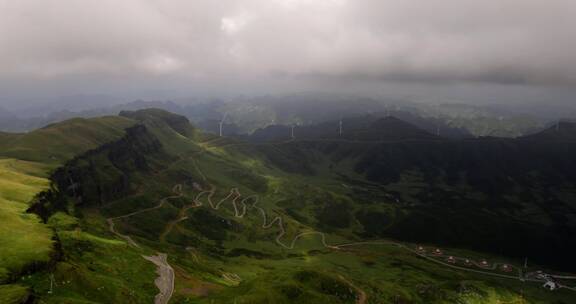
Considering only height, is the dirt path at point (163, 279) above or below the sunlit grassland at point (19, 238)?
below

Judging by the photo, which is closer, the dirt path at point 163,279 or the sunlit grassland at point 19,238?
the sunlit grassland at point 19,238

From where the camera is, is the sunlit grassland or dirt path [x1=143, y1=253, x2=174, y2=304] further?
dirt path [x1=143, y1=253, x2=174, y2=304]

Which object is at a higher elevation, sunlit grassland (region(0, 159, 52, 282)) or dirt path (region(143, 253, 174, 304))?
sunlit grassland (region(0, 159, 52, 282))

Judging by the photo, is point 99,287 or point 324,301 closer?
point 99,287

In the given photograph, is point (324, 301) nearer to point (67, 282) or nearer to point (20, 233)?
point (67, 282)

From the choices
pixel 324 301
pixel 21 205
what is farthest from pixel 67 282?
pixel 324 301

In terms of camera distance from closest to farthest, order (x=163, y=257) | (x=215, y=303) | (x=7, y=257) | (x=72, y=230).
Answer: (x=7, y=257), (x=215, y=303), (x=72, y=230), (x=163, y=257)

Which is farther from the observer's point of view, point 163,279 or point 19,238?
point 163,279

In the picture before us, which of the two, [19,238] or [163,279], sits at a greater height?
[19,238]
